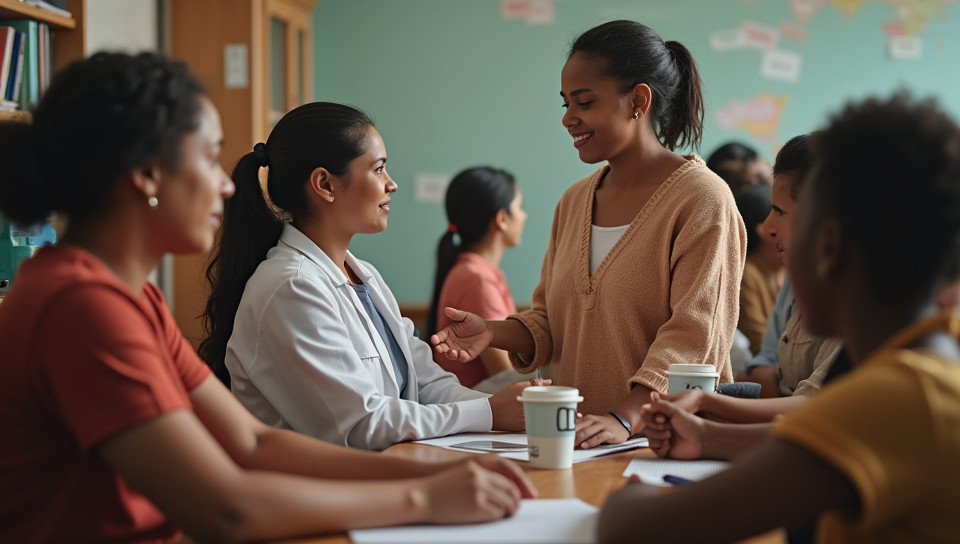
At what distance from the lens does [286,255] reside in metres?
1.78

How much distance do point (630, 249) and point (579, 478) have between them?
720 millimetres

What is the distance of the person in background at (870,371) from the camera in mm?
763

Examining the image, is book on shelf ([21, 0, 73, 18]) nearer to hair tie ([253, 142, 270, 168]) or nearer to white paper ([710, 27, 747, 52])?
hair tie ([253, 142, 270, 168])

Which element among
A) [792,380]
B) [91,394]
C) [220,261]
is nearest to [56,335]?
[91,394]

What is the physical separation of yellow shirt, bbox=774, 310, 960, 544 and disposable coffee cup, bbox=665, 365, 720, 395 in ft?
2.48

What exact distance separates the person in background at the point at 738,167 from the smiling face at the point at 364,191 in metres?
2.27

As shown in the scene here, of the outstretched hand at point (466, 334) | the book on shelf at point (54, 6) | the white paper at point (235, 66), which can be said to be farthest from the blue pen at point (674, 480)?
the white paper at point (235, 66)

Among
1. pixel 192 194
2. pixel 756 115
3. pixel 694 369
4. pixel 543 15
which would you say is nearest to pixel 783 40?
pixel 756 115

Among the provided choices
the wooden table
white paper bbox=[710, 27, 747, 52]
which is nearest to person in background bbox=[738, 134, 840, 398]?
the wooden table

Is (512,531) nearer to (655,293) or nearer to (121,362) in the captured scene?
(121,362)

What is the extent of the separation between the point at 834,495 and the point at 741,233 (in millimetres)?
1200

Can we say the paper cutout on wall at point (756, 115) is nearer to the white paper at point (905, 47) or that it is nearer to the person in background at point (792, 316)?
the white paper at point (905, 47)

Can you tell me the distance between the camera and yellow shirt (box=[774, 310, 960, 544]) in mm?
758

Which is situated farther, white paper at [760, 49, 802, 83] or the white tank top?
white paper at [760, 49, 802, 83]
